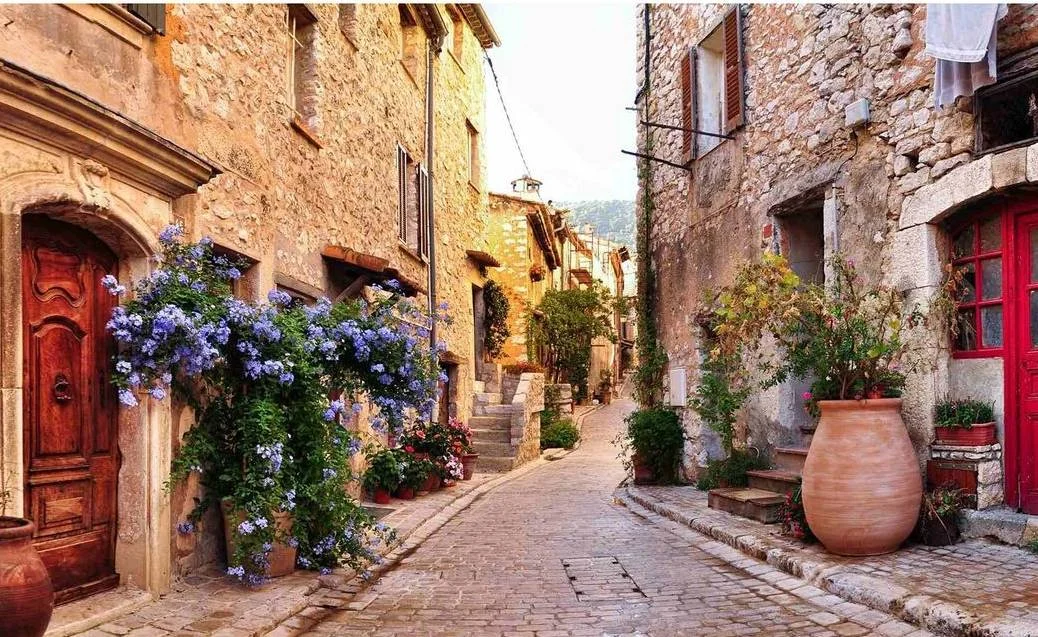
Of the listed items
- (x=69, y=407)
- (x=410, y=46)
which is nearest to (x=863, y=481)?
(x=69, y=407)

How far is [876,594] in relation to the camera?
4.57 meters

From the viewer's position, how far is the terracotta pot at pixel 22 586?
3121 millimetres

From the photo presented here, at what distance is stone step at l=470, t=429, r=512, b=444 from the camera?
15.4 m

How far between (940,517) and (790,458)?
2494 millimetres

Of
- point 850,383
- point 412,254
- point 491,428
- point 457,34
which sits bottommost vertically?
point 491,428

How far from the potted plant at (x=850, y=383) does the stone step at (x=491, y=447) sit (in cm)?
857

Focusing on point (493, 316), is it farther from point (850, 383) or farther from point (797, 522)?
point (850, 383)

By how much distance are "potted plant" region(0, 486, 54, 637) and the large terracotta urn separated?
4.66m

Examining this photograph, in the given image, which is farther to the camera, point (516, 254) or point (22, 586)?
point (516, 254)

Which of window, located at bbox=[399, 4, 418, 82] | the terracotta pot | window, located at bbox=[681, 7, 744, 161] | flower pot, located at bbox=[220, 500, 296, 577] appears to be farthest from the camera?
window, located at bbox=[399, 4, 418, 82]

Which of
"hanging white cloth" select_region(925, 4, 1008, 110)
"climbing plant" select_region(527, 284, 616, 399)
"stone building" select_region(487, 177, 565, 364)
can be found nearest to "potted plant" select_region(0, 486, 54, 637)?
"hanging white cloth" select_region(925, 4, 1008, 110)

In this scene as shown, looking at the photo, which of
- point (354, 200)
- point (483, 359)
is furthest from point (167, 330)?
point (483, 359)

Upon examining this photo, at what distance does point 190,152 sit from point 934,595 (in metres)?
5.15

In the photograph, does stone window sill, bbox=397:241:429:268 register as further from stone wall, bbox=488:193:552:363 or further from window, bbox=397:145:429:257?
stone wall, bbox=488:193:552:363
